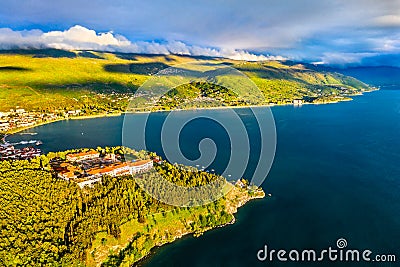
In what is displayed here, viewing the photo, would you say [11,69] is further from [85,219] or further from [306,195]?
[306,195]

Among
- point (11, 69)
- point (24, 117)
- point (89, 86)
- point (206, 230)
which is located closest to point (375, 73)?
point (89, 86)

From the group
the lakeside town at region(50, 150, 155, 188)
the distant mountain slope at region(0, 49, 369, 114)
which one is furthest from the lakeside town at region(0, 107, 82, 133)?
the lakeside town at region(50, 150, 155, 188)

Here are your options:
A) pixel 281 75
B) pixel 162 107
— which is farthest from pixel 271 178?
pixel 281 75

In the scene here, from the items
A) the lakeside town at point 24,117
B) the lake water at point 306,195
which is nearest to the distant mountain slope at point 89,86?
the lakeside town at point 24,117

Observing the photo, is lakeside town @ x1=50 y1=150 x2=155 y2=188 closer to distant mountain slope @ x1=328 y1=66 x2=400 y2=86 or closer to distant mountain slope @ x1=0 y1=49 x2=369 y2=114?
distant mountain slope @ x1=0 y1=49 x2=369 y2=114

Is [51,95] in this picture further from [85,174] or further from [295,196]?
[295,196]

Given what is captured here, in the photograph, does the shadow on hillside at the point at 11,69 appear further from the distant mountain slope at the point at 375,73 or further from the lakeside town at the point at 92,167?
the distant mountain slope at the point at 375,73

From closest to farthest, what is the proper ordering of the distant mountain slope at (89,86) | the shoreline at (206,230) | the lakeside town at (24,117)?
1. the shoreline at (206,230)
2. the lakeside town at (24,117)
3. the distant mountain slope at (89,86)
